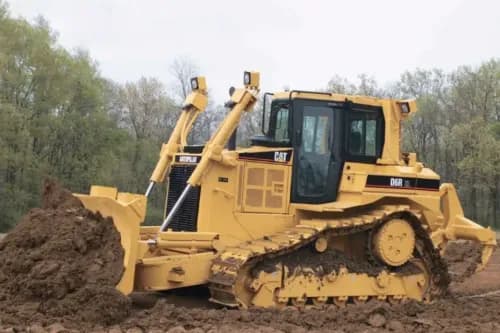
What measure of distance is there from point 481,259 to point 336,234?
3445 mm

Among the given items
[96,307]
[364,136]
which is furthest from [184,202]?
[364,136]

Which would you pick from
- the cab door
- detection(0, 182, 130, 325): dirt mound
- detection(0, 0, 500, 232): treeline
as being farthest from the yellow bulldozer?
detection(0, 0, 500, 232): treeline

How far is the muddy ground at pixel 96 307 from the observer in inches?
326

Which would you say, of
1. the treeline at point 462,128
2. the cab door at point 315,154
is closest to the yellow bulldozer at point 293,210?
the cab door at point 315,154

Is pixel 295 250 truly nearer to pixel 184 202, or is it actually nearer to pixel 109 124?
pixel 184 202

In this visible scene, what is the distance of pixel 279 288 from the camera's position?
986cm

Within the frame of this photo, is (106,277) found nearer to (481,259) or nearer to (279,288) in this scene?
(279,288)

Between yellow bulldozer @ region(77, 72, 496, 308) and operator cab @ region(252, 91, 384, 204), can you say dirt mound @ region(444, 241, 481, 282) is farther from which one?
operator cab @ region(252, 91, 384, 204)

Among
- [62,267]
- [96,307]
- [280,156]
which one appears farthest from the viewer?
[280,156]

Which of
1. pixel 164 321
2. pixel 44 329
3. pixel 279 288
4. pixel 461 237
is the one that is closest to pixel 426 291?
pixel 461 237

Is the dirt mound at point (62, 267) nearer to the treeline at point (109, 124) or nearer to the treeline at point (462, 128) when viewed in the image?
the treeline at point (109, 124)

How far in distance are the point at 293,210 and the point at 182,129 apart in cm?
225

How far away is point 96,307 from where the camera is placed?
8320 millimetres

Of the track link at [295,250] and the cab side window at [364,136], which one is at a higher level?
the cab side window at [364,136]
